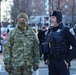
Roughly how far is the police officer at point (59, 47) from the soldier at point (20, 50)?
0.38 metres

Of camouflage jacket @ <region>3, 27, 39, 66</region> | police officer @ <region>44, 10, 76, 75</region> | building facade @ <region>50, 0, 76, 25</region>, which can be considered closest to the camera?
police officer @ <region>44, 10, 76, 75</region>

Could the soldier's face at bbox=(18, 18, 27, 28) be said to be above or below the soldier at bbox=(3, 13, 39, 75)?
above

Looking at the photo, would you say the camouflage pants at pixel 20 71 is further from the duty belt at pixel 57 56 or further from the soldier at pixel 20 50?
the duty belt at pixel 57 56

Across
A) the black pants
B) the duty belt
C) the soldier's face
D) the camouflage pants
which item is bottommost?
the camouflage pants

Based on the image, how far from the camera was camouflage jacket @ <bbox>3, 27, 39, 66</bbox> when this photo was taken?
18.0ft

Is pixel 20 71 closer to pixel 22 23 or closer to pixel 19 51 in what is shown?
pixel 19 51

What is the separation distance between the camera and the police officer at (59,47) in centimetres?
523

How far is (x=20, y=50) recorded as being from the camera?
216 inches

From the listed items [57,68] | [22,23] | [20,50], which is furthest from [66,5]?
[57,68]

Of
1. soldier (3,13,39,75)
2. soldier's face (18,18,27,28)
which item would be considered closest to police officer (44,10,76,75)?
soldier (3,13,39,75)

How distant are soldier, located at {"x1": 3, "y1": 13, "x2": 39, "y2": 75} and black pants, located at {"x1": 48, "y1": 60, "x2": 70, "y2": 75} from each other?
436 mm

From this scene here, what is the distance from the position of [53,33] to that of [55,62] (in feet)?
1.59

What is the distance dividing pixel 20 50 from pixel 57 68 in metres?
0.73

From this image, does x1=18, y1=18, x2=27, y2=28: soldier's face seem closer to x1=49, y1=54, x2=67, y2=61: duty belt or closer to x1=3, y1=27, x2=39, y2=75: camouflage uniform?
x1=3, y1=27, x2=39, y2=75: camouflage uniform
